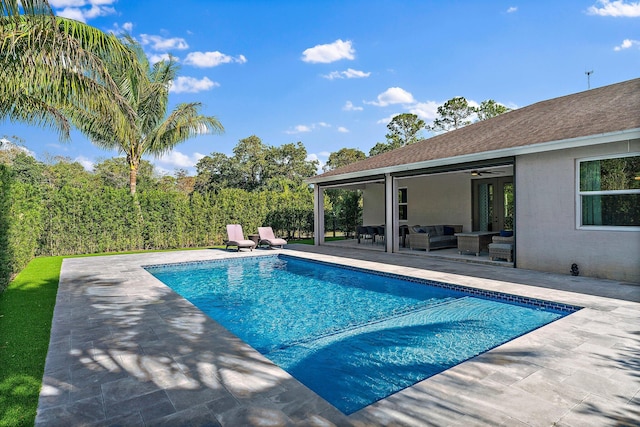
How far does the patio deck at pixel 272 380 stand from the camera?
3086 millimetres

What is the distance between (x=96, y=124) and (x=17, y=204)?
709 cm

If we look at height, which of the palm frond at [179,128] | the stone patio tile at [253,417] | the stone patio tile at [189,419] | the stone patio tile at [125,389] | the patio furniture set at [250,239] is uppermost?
the palm frond at [179,128]

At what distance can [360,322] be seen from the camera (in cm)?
661

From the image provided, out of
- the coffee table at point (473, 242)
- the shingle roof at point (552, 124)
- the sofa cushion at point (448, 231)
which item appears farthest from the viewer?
the sofa cushion at point (448, 231)

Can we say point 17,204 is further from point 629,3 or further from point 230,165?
point 230,165

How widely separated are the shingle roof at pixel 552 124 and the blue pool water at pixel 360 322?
4777mm

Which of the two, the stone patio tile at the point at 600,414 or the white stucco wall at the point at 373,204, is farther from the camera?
the white stucco wall at the point at 373,204

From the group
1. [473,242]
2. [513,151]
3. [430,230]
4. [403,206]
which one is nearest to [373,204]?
[403,206]

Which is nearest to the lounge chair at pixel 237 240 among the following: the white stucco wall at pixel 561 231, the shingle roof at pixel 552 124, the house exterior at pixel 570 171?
the shingle roof at pixel 552 124

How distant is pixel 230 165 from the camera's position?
3575 centimetres

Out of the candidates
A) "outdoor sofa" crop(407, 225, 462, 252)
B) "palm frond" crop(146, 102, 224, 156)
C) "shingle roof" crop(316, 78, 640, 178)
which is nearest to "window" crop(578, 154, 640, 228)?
"shingle roof" crop(316, 78, 640, 178)

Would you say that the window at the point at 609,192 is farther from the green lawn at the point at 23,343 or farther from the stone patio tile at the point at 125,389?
the green lawn at the point at 23,343

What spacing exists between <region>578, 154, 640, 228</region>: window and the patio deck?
9.23 feet

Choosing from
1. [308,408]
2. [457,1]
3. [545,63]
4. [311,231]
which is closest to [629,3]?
[457,1]
